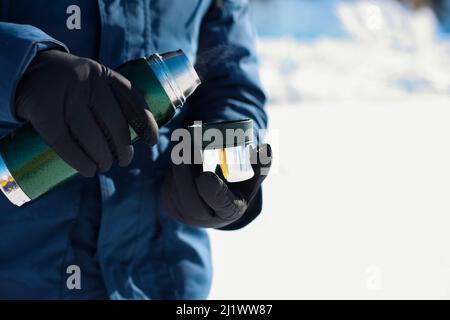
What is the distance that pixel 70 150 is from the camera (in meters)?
0.59

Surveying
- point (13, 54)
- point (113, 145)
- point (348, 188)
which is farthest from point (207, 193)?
point (348, 188)

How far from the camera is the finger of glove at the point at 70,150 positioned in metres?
0.58

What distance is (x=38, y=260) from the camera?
753 millimetres

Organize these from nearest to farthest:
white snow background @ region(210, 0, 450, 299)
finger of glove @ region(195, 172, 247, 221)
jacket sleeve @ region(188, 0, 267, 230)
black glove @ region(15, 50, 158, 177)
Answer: black glove @ region(15, 50, 158, 177) < finger of glove @ region(195, 172, 247, 221) < jacket sleeve @ region(188, 0, 267, 230) < white snow background @ region(210, 0, 450, 299)

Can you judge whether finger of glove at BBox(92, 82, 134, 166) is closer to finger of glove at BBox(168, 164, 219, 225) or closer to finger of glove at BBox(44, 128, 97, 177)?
finger of glove at BBox(44, 128, 97, 177)

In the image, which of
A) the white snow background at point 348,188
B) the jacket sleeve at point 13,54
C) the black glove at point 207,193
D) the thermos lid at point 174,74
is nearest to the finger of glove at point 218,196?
the black glove at point 207,193

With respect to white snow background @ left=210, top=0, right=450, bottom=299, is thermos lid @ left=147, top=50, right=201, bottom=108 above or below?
above

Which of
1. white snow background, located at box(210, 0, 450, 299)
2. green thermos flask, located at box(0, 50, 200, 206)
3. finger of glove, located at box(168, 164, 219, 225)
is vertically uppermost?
Result: green thermos flask, located at box(0, 50, 200, 206)

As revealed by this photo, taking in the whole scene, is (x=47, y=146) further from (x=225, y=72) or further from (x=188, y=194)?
(x=225, y=72)

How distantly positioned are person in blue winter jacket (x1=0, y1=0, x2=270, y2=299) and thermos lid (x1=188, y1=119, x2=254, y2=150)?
0.04 metres

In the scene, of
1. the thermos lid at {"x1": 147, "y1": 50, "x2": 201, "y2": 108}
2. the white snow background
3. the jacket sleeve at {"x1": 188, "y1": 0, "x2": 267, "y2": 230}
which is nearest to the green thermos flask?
the thermos lid at {"x1": 147, "y1": 50, "x2": 201, "y2": 108}

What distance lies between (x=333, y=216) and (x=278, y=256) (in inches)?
11.9

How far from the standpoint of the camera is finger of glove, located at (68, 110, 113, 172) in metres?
0.58

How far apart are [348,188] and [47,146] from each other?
1.36 m
